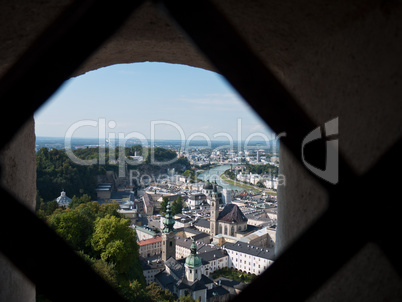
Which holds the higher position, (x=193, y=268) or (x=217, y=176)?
(x=217, y=176)

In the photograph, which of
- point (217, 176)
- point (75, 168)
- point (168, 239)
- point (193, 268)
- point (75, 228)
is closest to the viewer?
point (75, 228)

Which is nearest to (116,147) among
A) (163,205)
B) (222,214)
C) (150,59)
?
(163,205)

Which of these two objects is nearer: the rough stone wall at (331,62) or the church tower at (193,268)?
the rough stone wall at (331,62)

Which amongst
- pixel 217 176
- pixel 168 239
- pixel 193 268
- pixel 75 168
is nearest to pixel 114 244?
pixel 193 268

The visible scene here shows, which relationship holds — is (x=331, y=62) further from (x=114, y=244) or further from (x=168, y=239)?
(x=168, y=239)

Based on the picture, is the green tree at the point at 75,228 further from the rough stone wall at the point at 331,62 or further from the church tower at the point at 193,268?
the rough stone wall at the point at 331,62

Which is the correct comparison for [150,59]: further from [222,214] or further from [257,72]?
[222,214]

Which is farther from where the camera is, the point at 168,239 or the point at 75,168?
the point at 75,168

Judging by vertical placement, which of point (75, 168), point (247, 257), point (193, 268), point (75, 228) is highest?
point (75, 168)

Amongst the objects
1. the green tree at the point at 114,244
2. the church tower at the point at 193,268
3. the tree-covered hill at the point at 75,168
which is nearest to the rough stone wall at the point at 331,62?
the green tree at the point at 114,244

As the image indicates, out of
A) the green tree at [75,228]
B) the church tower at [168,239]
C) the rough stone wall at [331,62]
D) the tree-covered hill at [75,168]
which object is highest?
the tree-covered hill at [75,168]
